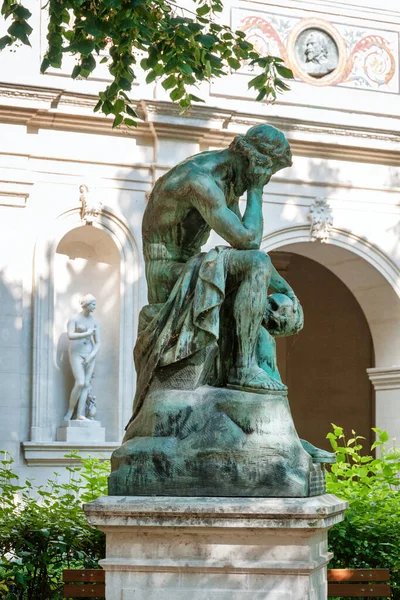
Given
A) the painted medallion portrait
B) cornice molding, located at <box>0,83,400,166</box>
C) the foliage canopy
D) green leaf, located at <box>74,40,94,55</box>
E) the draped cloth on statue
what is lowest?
the draped cloth on statue

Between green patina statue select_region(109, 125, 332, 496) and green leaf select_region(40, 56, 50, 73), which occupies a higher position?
green leaf select_region(40, 56, 50, 73)

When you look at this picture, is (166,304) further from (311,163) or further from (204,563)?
(311,163)

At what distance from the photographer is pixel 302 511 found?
14.9 ft

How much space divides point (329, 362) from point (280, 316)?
1438 centimetres

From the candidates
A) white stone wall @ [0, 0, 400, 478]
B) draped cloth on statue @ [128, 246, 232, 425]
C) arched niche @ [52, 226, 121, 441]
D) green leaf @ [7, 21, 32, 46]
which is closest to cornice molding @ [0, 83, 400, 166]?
white stone wall @ [0, 0, 400, 478]

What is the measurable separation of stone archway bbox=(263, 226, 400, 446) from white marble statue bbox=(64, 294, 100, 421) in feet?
7.91

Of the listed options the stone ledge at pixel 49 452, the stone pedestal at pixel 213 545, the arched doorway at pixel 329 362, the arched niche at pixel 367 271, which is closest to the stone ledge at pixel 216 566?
the stone pedestal at pixel 213 545

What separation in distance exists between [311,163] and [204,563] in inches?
390

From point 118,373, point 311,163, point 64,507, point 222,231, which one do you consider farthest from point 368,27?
point 222,231

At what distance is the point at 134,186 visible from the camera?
13.2 m

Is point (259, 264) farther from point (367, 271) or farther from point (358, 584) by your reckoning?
point (367, 271)

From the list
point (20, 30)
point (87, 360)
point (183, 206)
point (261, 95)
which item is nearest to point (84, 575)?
point (183, 206)

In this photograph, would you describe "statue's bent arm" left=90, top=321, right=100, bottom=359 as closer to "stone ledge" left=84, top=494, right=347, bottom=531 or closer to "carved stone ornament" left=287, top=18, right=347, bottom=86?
"carved stone ornament" left=287, top=18, right=347, bottom=86

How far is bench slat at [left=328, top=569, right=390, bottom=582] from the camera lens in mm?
6730
